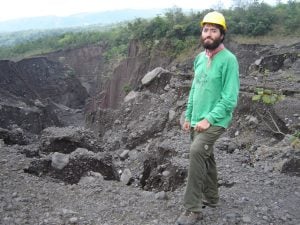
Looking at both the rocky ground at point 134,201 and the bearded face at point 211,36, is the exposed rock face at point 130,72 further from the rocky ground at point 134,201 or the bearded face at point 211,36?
the bearded face at point 211,36

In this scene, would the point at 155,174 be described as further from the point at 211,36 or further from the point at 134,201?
the point at 211,36

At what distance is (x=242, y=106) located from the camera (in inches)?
405

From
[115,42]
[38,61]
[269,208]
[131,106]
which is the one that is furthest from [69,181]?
[115,42]

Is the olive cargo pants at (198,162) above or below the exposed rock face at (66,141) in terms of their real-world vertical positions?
above

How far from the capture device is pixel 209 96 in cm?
400

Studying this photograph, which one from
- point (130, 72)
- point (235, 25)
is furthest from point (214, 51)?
point (130, 72)

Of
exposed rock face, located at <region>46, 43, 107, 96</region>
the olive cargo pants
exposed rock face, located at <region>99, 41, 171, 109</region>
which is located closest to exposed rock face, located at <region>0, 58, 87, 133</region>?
exposed rock face, located at <region>99, 41, 171, 109</region>

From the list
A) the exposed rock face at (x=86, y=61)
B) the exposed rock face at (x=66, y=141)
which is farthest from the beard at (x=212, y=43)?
the exposed rock face at (x=86, y=61)

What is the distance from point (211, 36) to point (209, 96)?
0.58 metres

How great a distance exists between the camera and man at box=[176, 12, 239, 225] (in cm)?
389

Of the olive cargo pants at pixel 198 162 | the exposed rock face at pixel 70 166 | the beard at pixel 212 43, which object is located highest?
the beard at pixel 212 43

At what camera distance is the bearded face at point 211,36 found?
392cm

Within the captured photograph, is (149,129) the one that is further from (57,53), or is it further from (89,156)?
(57,53)

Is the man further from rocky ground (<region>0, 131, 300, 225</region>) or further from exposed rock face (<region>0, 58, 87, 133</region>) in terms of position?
exposed rock face (<region>0, 58, 87, 133</region>)
